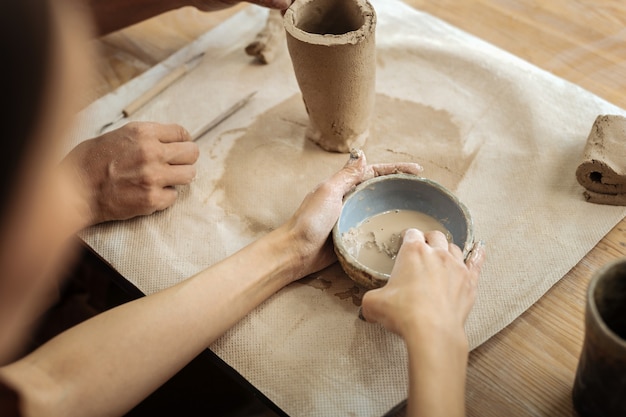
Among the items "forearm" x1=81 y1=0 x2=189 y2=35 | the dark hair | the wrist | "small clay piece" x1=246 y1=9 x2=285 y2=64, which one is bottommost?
the wrist

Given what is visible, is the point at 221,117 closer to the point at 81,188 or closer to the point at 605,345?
the point at 81,188

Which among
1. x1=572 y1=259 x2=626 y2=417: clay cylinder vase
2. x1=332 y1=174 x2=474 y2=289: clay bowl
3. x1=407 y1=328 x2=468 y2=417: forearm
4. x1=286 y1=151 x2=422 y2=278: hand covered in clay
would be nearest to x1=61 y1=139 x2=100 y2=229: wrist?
x1=286 y1=151 x2=422 y2=278: hand covered in clay

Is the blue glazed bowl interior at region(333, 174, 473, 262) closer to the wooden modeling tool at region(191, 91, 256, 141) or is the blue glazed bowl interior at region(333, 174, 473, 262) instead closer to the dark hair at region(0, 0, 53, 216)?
the wooden modeling tool at region(191, 91, 256, 141)

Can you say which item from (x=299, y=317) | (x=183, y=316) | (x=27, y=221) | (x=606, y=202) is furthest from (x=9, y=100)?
(x=606, y=202)

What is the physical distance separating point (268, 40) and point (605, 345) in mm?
1288

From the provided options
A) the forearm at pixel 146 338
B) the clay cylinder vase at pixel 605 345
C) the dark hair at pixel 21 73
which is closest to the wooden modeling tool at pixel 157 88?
the forearm at pixel 146 338

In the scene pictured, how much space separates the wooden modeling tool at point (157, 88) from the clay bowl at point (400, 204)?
0.73 m

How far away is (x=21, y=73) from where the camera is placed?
26.0 inches

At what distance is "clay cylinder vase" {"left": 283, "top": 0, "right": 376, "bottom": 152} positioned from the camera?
1312 millimetres

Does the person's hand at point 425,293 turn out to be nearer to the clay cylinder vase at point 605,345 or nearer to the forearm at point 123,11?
the clay cylinder vase at point 605,345

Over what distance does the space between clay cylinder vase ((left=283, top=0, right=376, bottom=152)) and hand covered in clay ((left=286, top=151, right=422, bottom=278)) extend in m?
0.19

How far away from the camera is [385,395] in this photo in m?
1.10

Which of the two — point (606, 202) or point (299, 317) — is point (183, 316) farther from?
point (606, 202)

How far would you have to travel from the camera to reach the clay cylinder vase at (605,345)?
835mm
